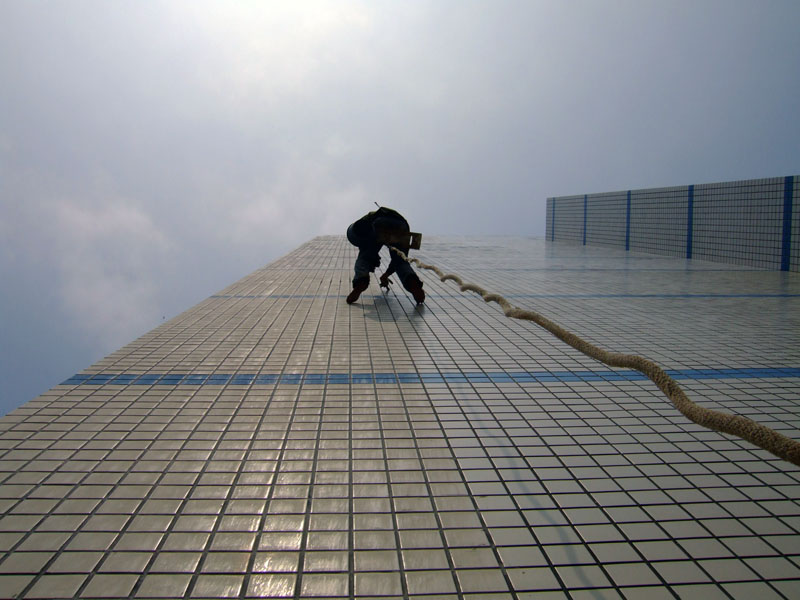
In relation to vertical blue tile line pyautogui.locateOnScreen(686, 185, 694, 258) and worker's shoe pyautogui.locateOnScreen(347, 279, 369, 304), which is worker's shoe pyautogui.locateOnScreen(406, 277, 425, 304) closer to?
worker's shoe pyautogui.locateOnScreen(347, 279, 369, 304)

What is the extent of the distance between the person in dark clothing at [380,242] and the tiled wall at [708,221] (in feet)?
18.8

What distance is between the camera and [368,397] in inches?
117

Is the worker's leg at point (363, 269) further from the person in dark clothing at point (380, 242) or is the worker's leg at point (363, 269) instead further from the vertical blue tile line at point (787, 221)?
the vertical blue tile line at point (787, 221)

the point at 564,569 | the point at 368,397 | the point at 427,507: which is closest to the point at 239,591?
the point at 427,507

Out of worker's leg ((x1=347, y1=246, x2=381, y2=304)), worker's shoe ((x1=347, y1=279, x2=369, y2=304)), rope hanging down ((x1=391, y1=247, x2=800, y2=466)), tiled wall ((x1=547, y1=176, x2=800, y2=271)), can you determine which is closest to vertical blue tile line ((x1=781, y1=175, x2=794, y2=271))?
tiled wall ((x1=547, y1=176, x2=800, y2=271))

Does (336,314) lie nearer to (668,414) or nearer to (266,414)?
(266,414)

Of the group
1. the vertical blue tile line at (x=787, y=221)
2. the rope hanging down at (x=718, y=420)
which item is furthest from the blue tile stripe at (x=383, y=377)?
the vertical blue tile line at (x=787, y=221)

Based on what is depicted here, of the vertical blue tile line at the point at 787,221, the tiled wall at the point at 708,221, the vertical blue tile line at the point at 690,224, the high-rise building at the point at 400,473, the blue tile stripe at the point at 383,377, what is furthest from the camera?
the vertical blue tile line at the point at 690,224

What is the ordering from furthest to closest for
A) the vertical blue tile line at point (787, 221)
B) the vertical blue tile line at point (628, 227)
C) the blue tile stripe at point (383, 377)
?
1. the vertical blue tile line at point (628, 227)
2. the vertical blue tile line at point (787, 221)
3. the blue tile stripe at point (383, 377)

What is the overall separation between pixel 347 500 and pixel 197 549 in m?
0.47

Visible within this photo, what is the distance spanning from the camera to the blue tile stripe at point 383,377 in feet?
10.7

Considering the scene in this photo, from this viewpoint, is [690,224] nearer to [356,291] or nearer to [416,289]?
[416,289]

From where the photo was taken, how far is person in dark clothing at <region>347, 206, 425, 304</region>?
5.59m

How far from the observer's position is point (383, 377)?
131 inches
